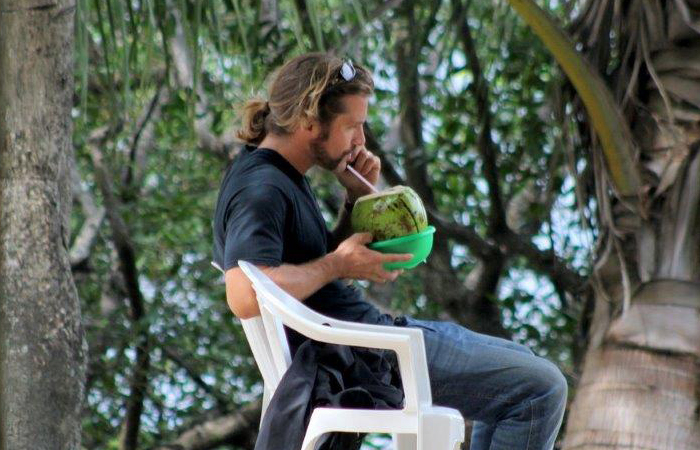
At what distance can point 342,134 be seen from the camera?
266 cm

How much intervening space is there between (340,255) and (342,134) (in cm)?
34

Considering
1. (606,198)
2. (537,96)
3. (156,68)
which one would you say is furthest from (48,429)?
(156,68)

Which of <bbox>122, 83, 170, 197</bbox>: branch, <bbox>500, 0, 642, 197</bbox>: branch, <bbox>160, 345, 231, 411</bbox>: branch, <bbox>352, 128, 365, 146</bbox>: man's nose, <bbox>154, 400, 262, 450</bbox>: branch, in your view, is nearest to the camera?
<bbox>352, 128, 365, 146</bbox>: man's nose

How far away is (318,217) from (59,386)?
0.65m

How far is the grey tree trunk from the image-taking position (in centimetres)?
251

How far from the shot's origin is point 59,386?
2551mm

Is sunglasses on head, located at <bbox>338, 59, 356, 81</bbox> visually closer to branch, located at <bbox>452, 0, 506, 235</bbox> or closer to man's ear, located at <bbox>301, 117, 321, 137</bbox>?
man's ear, located at <bbox>301, 117, 321, 137</bbox>

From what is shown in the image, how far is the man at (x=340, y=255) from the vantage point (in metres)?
2.46

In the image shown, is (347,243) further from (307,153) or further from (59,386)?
(59,386)

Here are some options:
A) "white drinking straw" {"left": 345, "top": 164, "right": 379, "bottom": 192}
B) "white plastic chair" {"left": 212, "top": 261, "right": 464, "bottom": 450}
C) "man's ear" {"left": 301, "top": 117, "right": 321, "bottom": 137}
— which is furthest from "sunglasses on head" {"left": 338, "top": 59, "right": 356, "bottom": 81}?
"white plastic chair" {"left": 212, "top": 261, "right": 464, "bottom": 450}

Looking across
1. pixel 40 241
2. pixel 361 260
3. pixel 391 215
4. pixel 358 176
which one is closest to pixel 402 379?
pixel 361 260

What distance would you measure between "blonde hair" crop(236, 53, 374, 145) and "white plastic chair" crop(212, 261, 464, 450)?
425 millimetres

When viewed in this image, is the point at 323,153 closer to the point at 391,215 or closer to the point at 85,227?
the point at 391,215

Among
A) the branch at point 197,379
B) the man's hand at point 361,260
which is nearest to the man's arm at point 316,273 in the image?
the man's hand at point 361,260
